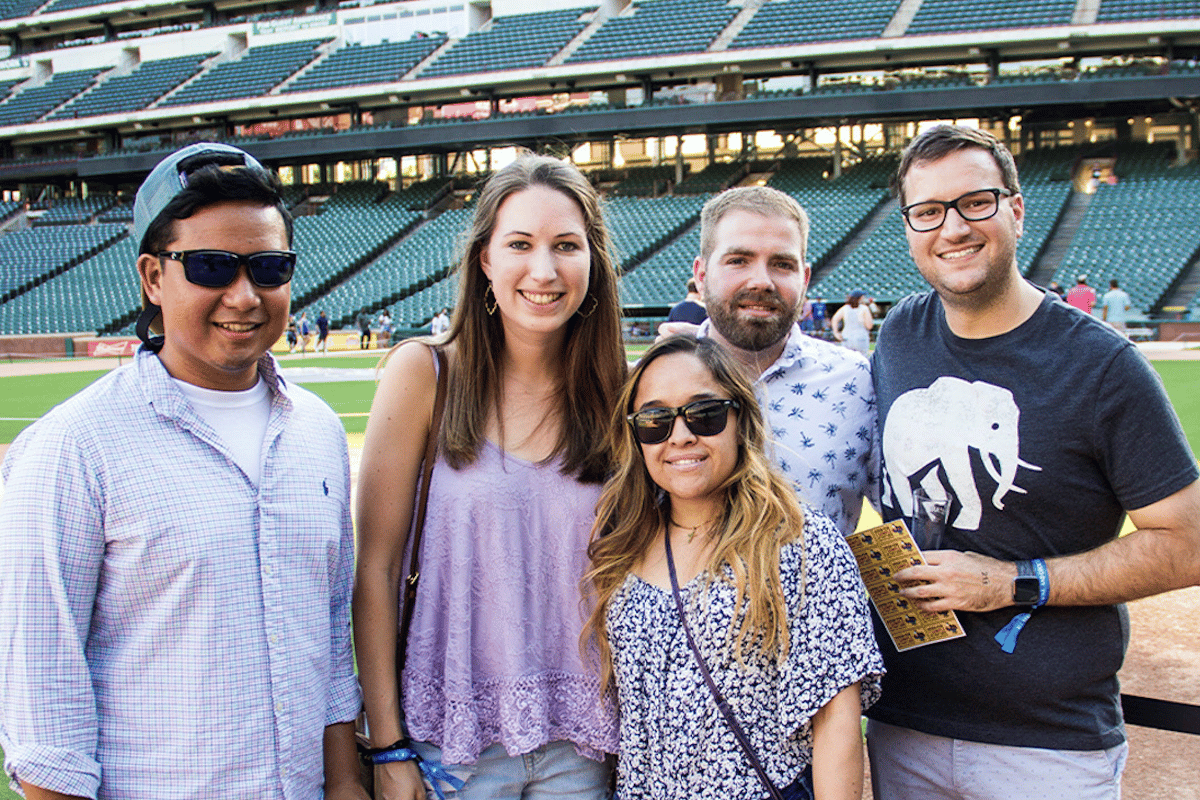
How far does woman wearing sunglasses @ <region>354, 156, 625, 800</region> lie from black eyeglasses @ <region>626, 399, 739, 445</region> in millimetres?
210

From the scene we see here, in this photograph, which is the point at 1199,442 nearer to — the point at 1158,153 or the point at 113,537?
the point at 113,537

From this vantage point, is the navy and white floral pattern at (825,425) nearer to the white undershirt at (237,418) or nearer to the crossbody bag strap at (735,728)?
the crossbody bag strap at (735,728)

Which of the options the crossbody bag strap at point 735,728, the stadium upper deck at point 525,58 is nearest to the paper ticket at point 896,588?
the crossbody bag strap at point 735,728

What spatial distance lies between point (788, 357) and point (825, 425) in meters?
0.28

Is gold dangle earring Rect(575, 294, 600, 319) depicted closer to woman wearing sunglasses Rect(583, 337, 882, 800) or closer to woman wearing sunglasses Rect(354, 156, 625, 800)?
woman wearing sunglasses Rect(354, 156, 625, 800)

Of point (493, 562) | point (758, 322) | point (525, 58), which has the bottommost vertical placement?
point (493, 562)

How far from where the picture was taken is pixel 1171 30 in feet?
105

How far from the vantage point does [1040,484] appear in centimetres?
245

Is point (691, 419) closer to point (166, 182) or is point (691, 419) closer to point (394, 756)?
point (394, 756)

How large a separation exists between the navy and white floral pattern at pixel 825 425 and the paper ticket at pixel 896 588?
316 mm

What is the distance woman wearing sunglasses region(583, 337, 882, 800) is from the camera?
2.15 m

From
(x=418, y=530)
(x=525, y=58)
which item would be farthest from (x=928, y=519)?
(x=525, y=58)

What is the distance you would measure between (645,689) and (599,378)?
0.89 meters

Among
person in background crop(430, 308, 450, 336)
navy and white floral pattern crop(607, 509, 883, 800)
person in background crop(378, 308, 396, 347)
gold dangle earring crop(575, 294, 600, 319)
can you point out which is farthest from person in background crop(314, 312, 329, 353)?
navy and white floral pattern crop(607, 509, 883, 800)
